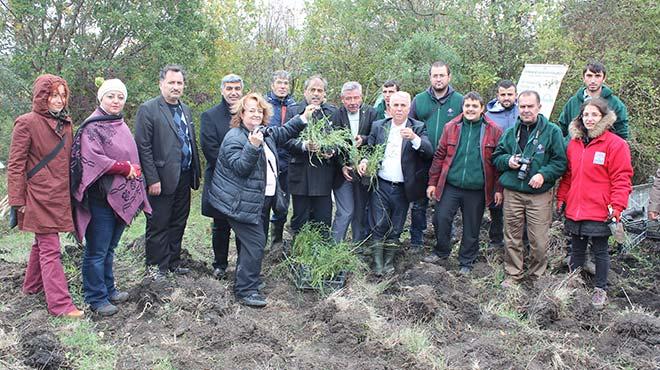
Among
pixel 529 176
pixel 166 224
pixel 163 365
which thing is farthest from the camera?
pixel 529 176

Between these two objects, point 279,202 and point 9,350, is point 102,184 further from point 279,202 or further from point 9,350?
point 279,202

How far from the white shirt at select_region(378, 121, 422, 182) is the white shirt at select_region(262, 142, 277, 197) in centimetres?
118

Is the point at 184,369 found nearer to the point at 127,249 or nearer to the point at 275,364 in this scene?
the point at 275,364

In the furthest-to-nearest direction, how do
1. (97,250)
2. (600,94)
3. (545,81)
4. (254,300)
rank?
(545,81)
(600,94)
(254,300)
(97,250)

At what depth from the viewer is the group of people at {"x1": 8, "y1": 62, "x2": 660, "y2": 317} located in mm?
4402

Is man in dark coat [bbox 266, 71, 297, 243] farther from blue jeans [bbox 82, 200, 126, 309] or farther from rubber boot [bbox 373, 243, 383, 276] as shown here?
blue jeans [bbox 82, 200, 126, 309]

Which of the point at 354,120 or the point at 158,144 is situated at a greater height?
the point at 354,120

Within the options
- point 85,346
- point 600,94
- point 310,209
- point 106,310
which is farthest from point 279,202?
point 600,94

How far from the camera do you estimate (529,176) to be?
213 inches

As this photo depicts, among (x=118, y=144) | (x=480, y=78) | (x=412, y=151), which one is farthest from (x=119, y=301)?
(x=480, y=78)

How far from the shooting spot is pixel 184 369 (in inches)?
148

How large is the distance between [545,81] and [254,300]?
5.01 meters

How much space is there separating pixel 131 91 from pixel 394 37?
5179 mm

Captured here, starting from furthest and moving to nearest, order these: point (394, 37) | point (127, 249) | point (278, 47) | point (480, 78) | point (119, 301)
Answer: point (278, 47) < point (394, 37) < point (480, 78) < point (127, 249) < point (119, 301)
